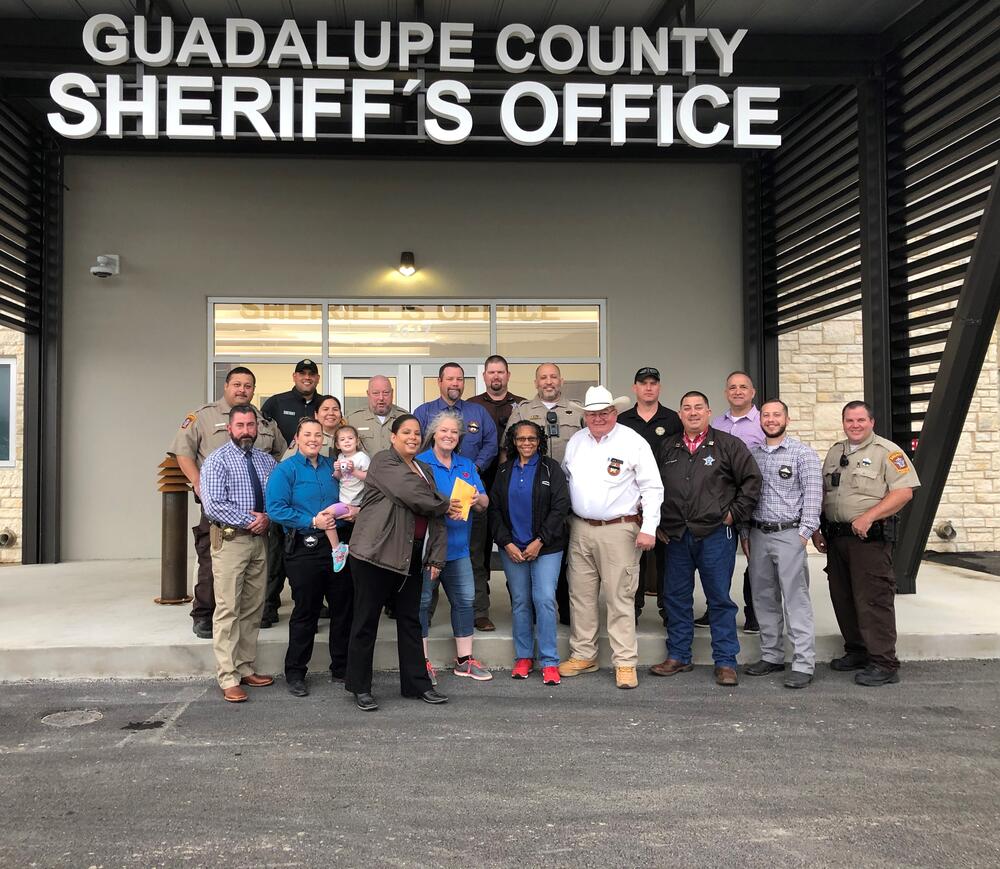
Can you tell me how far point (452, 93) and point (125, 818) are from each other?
588cm

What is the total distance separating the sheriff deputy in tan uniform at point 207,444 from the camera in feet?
18.9

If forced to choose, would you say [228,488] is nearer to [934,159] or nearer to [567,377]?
[567,377]

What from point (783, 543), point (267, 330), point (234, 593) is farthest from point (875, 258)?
point (267, 330)

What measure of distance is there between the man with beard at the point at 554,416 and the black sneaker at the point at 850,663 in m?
1.87

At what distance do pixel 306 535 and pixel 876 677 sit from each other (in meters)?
3.71

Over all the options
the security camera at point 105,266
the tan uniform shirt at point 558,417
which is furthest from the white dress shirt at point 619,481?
the security camera at point 105,266

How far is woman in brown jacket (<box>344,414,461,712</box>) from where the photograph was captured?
4.70 m

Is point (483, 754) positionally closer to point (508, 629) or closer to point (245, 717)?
point (245, 717)

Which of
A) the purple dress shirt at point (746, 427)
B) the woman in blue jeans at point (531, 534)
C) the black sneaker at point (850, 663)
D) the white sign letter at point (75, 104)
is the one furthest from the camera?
the white sign letter at point (75, 104)

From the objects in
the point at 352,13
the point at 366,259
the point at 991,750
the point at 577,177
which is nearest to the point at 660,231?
the point at 577,177

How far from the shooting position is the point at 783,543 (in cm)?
530

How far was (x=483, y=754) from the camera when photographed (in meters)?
4.08

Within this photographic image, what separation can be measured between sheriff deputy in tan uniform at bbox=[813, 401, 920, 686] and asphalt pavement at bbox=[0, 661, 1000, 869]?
297mm

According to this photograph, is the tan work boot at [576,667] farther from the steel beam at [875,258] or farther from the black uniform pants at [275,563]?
the steel beam at [875,258]
